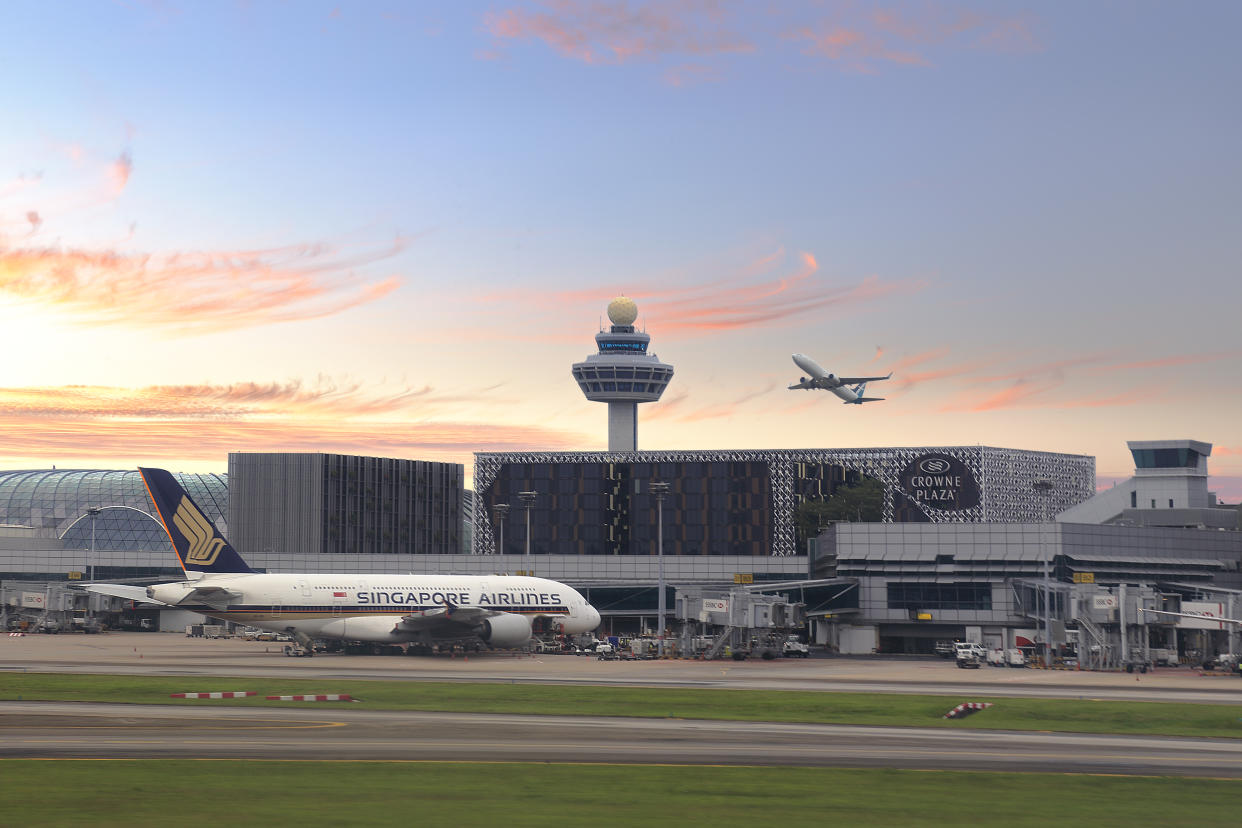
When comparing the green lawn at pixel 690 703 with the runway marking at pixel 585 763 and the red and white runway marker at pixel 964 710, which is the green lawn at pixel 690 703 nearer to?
the red and white runway marker at pixel 964 710

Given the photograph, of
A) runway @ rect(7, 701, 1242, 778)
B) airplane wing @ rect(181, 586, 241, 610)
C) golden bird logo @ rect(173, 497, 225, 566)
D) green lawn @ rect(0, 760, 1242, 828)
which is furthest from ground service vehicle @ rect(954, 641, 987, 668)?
green lawn @ rect(0, 760, 1242, 828)

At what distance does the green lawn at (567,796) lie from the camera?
2517 centimetres

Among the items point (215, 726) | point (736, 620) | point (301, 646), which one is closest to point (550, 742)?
point (215, 726)

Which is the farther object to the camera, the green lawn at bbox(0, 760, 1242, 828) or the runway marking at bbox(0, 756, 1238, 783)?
the runway marking at bbox(0, 756, 1238, 783)

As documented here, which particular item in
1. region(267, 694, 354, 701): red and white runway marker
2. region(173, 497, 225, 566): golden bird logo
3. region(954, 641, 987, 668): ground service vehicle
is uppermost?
region(173, 497, 225, 566): golden bird logo

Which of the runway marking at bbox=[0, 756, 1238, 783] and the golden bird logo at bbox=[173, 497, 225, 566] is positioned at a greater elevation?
the golden bird logo at bbox=[173, 497, 225, 566]

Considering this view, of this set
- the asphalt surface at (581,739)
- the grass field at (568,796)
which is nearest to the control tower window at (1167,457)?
the asphalt surface at (581,739)

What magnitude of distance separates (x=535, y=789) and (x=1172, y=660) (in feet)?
237

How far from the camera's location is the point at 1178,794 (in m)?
30.5

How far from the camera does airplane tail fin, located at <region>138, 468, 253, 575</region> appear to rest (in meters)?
82.4

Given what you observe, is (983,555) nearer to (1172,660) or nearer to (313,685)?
(1172,660)

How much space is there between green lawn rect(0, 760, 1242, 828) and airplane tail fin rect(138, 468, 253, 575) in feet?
176

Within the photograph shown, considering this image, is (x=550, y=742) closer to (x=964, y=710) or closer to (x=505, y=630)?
(x=964, y=710)

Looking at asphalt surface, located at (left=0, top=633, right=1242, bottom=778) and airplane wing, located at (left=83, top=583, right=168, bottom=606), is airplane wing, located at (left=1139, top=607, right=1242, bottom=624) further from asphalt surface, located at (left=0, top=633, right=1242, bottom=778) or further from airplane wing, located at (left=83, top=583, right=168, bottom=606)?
airplane wing, located at (left=83, top=583, right=168, bottom=606)
